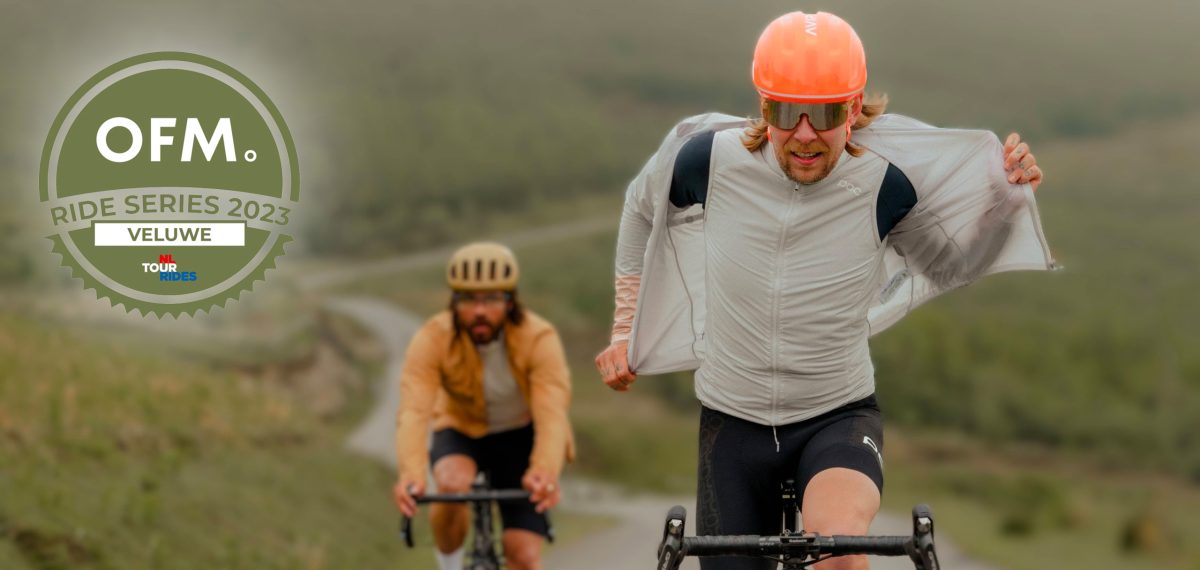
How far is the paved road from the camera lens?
19906 millimetres

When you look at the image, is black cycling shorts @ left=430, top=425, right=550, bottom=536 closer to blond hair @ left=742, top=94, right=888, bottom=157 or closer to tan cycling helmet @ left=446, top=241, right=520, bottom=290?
tan cycling helmet @ left=446, top=241, right=520, bottom=290

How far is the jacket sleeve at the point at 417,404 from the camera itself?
8523mm

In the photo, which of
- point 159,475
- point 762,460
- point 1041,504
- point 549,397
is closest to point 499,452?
point 549,397

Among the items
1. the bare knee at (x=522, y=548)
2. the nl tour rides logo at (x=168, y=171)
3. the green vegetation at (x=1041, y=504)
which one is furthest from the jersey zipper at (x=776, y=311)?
the green vegetation at (x=1041, y=504)

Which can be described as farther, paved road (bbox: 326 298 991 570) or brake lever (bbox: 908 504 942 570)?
paved road (bbox: 326 298 991 570)

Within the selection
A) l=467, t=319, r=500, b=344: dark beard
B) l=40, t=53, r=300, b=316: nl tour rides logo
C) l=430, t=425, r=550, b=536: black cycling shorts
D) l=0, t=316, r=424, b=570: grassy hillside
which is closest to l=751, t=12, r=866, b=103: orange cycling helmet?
l=467, t=319, r=500, b=344: dark beard

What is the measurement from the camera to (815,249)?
5.57 meters

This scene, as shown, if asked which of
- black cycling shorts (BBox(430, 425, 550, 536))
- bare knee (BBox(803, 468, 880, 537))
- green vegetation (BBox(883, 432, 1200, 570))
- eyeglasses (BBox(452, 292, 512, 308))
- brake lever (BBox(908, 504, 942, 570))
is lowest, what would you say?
brake lever (BBox(908, 504, 942, 570))

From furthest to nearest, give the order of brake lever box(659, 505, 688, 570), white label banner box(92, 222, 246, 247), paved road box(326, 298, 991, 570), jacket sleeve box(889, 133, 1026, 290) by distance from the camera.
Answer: paved road box(326, 298, 991, 570), white label banner box(92, 222, 246, 247), jacket sleeve box(889, 133, 1026, 290), brake lever box(659, 505, 688, 570)

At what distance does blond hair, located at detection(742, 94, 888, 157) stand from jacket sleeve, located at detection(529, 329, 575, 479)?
3.18m

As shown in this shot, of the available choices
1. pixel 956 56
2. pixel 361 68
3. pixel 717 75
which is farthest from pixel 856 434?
pixel 956 56

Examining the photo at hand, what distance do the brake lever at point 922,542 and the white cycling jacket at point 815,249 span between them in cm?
85

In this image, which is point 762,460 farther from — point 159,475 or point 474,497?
point 159,475

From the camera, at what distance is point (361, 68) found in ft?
259
